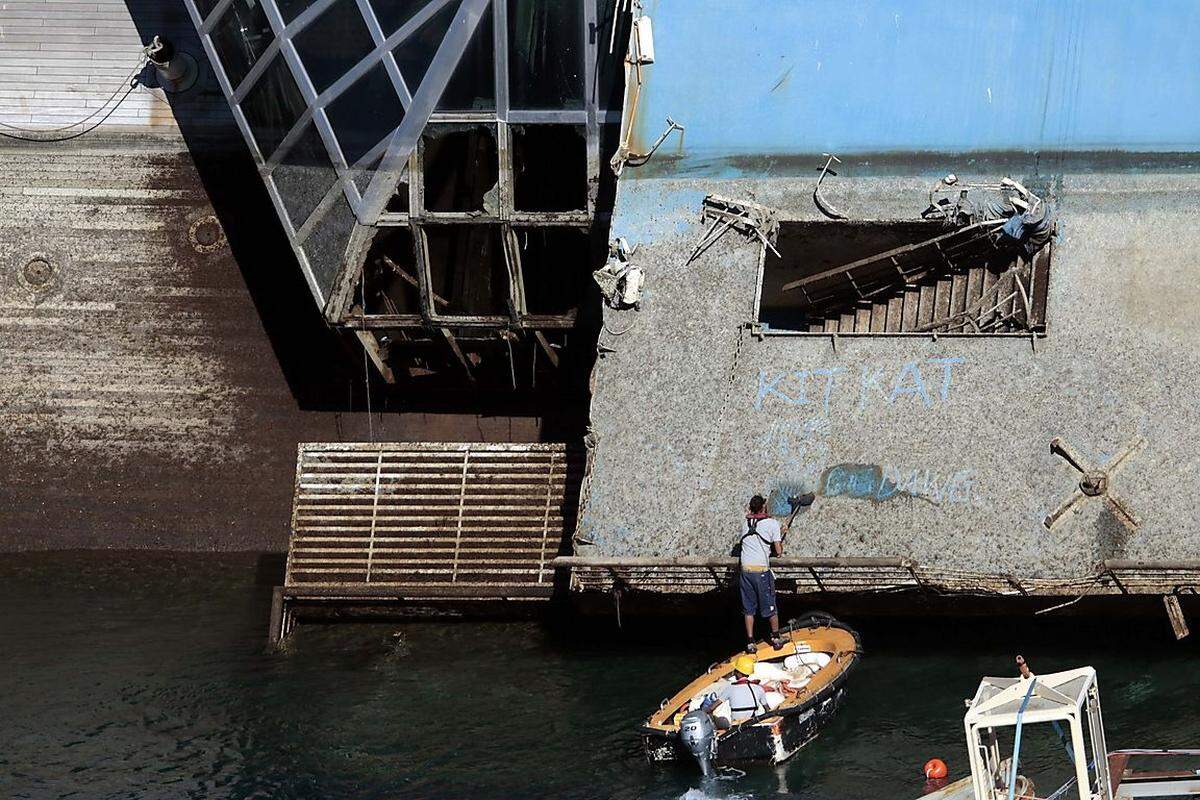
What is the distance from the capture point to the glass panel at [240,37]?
2122cm

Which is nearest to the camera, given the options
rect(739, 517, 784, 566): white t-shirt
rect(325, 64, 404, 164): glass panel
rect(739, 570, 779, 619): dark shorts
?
rect(739, 517, 784, 566): white t-shirt

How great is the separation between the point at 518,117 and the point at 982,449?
747 cm

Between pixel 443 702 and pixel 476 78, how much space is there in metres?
8.07

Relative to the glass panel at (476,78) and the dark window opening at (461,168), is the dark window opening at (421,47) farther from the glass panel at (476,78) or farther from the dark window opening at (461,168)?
the dark window opening at (461,168)

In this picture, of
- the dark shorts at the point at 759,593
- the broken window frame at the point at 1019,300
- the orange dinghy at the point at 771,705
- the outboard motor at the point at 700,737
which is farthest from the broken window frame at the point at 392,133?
the outboard motor at the point at 700,737

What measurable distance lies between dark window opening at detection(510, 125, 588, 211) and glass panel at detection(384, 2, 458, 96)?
1428 mm

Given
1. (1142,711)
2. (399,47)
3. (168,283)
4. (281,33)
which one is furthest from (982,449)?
(168,283)

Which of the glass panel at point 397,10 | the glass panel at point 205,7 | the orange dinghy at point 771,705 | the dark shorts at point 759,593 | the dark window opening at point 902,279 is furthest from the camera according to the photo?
the glass panel at point 205,7

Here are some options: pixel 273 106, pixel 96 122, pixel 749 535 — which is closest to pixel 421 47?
pixel 273 106

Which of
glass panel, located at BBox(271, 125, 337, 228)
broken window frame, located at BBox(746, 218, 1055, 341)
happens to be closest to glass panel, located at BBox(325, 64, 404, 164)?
glass panel, located at BBox(271, 125, 337, 228)

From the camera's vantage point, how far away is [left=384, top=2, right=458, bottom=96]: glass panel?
67.5 ft

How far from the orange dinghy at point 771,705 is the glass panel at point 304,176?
8.51m

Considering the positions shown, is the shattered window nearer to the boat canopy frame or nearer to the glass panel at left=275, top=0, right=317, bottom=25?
the glass panel at left=275, top=0, right=317, bottom=25

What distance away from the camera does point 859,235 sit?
2050 cm
